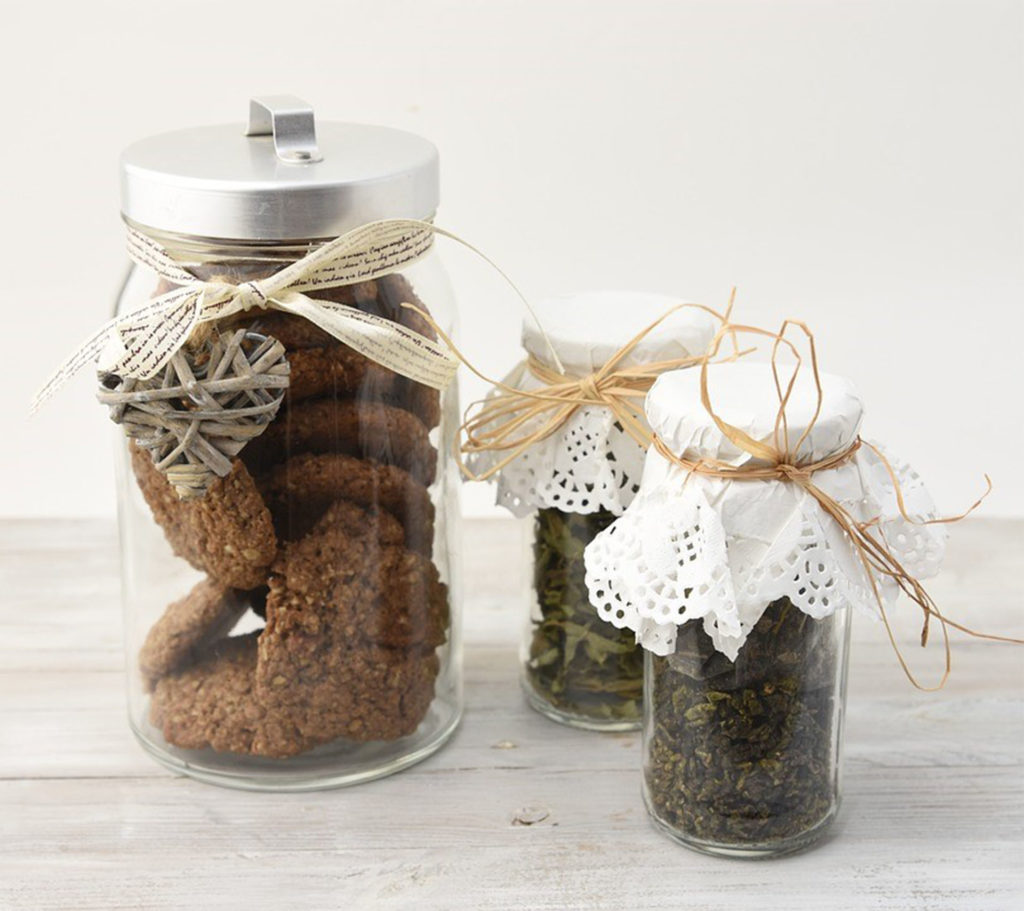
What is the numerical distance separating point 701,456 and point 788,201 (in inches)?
29.2

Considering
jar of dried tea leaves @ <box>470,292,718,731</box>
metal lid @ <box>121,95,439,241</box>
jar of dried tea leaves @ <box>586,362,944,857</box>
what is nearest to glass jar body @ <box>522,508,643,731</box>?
jar of dried tea leaves @ <box>470,292,718,731</box>

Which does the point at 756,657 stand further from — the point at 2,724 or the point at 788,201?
the point at 788,201

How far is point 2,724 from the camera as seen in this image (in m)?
1.15

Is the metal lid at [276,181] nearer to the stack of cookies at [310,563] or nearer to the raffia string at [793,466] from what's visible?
the stack of cookies at [310,563]

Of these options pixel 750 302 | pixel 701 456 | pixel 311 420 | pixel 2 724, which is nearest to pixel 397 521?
pixel 311 420

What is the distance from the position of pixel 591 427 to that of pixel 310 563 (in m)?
0.21

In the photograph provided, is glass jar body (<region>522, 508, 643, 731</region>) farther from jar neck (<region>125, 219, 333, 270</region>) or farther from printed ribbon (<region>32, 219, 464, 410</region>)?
jar neck (<region>125, 219, 333, 270</region>)

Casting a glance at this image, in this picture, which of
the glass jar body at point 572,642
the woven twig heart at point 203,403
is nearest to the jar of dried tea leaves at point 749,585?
the glass jar body at point 572,642

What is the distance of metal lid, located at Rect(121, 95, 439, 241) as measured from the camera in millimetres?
945

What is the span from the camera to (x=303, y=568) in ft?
3.34

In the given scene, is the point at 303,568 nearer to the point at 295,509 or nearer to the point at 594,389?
the point at 295,509

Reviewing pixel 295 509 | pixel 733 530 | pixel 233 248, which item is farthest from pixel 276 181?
pixel 733 530

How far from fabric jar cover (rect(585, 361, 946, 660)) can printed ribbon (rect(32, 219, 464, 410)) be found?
0.17 meters

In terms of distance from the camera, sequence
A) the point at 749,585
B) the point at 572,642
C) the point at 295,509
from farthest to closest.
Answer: the point at 572,642 < the point at 295,509 < the point at 749,585
